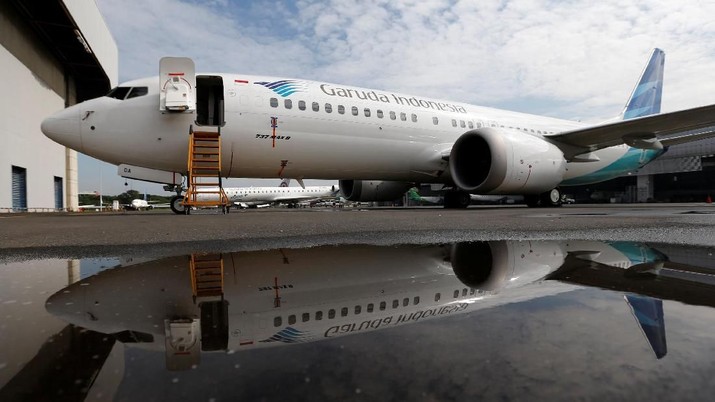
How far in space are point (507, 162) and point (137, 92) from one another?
907 centimetres

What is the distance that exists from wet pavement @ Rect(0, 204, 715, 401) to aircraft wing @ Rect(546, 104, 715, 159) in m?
9.82

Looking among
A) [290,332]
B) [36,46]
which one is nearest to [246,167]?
[290,332]

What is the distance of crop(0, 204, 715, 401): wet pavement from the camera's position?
0.85 meters

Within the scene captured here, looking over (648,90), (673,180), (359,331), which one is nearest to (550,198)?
(648,90)

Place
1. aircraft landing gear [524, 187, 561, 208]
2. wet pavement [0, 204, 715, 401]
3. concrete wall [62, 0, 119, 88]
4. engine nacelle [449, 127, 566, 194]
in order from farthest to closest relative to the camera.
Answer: concrete wall [62, 0, 119, 88]
aircraft landing gear [524, 187, 561, 208]
engine nacelle [449, 127, 566, 194]
wet pavement [0, 204, 715, 401]

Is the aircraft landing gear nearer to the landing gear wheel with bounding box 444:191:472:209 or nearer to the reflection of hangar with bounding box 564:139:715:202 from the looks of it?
the landing gear wheel with bounding box 444:191:472:209

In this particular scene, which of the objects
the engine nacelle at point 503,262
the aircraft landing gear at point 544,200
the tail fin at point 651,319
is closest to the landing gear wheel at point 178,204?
the engine nacelle at point 503,262

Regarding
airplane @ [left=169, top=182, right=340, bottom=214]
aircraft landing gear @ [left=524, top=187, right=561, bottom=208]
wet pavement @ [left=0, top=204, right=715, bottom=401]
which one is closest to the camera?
wet pavement @ [left=0, top=204, right=715, bottom=401]

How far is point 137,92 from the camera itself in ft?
28.3

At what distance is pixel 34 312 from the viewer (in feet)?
4.66

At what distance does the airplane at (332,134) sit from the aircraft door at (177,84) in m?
0.02

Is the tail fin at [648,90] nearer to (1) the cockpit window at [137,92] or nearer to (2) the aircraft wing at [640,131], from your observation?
(2) the aircraft wing at [640,131]

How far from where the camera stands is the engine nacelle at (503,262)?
1919 mm

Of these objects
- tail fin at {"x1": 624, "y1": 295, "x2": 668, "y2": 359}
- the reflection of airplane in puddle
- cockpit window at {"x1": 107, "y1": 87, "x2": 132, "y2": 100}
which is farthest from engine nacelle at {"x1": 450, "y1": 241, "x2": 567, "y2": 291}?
cockpit window at {"x1": 107, "y1": 87, "x2": 132, "y2": 100}
